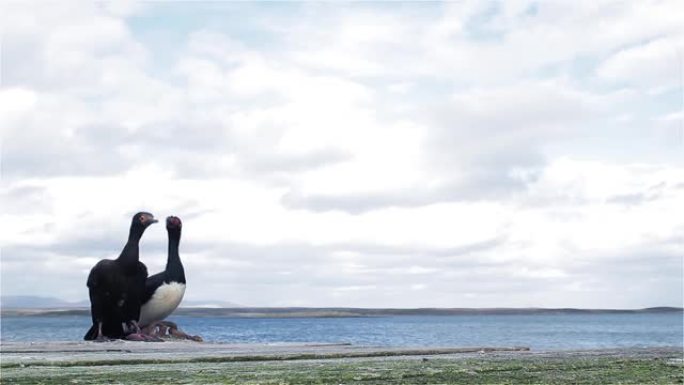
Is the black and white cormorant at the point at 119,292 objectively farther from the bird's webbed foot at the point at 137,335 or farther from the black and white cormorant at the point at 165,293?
the black and white cormorant at the point at 165,293

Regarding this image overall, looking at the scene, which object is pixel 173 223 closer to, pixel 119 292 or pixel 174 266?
pixel 174 266

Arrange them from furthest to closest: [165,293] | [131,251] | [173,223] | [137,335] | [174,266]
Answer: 1. [173,223]
2. [174,266]
3. [165,293]
4. [131,251]
5. [137,335]

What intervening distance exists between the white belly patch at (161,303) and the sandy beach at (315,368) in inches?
249

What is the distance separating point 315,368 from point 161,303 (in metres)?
14.2

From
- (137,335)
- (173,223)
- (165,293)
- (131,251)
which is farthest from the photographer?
(173,223)

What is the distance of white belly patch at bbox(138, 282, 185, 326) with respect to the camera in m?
32.3

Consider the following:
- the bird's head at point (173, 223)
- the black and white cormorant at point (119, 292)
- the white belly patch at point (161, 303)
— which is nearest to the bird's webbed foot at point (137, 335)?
the black and white cormorant at point (119, 292)

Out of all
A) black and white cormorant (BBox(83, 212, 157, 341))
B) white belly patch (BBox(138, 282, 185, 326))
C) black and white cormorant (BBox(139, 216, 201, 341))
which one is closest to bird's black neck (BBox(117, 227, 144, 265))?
black and white cormorant (BBox(83, 212, 157, 341))

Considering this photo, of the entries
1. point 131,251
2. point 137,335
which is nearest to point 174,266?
point 131,251

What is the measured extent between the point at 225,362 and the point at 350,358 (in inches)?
134

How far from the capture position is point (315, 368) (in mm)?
19141

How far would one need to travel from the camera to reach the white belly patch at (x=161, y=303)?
32.3 m

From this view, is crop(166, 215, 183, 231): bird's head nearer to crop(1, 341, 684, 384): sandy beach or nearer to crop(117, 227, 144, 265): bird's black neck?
crop(117, 227, 144, 265): bird's black neck

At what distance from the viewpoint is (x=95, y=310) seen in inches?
1226
